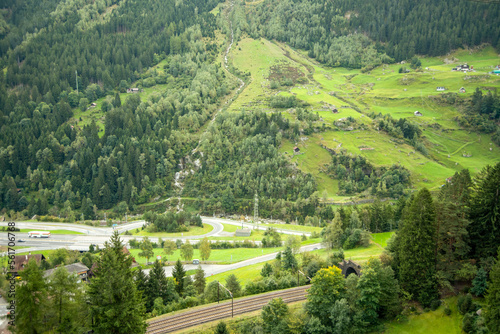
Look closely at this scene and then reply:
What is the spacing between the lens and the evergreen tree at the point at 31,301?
39.4 metres

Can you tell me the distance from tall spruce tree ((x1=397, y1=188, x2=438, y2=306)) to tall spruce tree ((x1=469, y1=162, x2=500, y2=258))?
5718mm

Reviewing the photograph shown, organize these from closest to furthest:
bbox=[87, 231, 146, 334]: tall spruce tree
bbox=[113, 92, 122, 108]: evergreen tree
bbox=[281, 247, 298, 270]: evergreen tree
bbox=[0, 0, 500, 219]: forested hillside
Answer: bbox=[87, 231, 146, 334]: tall spruce tree, bbox=[281, 247, 298, 270]: evergreen tree, bbox=[0, 0, 500, 219]: forested hillside, bbox=[113, 92, 122, 108]: evergreen tree

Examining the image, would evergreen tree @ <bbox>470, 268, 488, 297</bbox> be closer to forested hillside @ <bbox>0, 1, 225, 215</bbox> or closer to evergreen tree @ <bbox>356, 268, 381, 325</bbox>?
evergreen tree @ <bbox>356, 268, 381, 325</bbox>

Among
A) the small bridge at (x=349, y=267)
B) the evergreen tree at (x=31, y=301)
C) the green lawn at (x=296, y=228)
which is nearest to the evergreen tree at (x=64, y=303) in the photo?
the evergreen tree at (x=31, y=301)

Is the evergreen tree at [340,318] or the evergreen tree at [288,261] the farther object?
the evergreen tree at [288,261]

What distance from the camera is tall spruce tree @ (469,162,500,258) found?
52.4 meters

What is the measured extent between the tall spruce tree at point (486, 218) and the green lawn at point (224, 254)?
2074 inches

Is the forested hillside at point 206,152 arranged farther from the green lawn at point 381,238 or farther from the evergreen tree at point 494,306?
the evergreen tree at point 494,306

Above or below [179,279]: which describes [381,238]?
below

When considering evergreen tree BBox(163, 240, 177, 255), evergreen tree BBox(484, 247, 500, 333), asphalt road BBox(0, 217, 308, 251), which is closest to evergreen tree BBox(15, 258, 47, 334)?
evergreen tree BBox(484, 247, 500, 333)

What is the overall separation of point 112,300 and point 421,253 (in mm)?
39504

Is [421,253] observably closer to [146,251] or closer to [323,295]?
[323,295]

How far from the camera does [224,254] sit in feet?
340

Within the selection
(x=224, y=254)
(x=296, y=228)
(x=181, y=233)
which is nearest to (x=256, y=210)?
(x=296, y=228)
